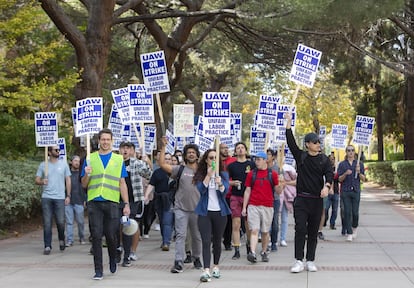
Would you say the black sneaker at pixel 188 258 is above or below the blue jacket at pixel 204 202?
below

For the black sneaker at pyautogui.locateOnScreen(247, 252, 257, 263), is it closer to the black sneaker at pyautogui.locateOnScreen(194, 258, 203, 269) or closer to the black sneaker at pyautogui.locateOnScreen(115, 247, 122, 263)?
the black sneaker at pyautogui.locateOnScreen(194, 258, 203, 269)

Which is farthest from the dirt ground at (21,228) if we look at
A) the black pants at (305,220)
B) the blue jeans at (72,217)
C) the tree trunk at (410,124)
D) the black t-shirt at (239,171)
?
the tree trunk at (410,124)

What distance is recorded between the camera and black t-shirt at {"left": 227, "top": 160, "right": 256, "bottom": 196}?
11.6m

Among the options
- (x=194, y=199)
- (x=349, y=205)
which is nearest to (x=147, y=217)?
(x=349, y=205)

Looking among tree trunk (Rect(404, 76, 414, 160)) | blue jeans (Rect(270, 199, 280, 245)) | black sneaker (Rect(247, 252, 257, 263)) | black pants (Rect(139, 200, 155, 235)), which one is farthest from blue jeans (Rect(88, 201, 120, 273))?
tree trunk (Rect(404, 76, 414, 160))

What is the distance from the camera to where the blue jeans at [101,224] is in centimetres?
923

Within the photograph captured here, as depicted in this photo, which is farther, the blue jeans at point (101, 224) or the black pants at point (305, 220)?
the black pants at point (305, 220)

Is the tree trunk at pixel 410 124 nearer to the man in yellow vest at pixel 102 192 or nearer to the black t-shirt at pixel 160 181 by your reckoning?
the black t-shirt at pixel 160 181

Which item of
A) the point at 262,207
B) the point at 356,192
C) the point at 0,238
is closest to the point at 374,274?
the point at 262,207

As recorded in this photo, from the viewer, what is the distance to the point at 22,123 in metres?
18.7

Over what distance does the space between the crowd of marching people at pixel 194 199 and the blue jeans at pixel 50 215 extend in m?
0.02

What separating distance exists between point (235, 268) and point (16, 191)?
5.92 metres

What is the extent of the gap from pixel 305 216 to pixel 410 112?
68.6ft

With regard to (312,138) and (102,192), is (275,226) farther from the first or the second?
(102,192)
